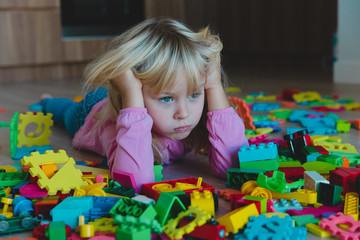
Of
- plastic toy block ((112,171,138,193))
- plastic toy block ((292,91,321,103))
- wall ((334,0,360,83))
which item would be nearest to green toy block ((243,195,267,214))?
plastic toy block ((112,171,138,193))

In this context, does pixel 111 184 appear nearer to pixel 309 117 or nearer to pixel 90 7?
pixel 309 117

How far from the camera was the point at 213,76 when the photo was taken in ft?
3.44

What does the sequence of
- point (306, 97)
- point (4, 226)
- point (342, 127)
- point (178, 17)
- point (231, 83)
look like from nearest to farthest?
point (4, 226) < point (342, 127) < point (306, 97) < point (231, 83) < point (178, 17)

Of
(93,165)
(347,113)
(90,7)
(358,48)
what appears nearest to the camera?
(93,165)

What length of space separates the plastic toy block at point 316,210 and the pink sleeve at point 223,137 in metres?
0.27

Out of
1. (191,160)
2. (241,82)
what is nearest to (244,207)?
(191,160)

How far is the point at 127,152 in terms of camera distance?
0.98 metres

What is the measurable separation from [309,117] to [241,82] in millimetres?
1052

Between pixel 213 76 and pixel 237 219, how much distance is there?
15.8 inches

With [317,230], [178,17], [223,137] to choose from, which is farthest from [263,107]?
[178,17]

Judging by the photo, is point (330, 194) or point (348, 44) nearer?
point (330, 194)

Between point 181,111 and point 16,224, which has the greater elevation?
point 181,111

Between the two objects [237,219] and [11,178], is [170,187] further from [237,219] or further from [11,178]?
[11,178]

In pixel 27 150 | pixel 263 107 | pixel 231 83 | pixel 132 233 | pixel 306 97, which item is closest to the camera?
pixel 132 233
